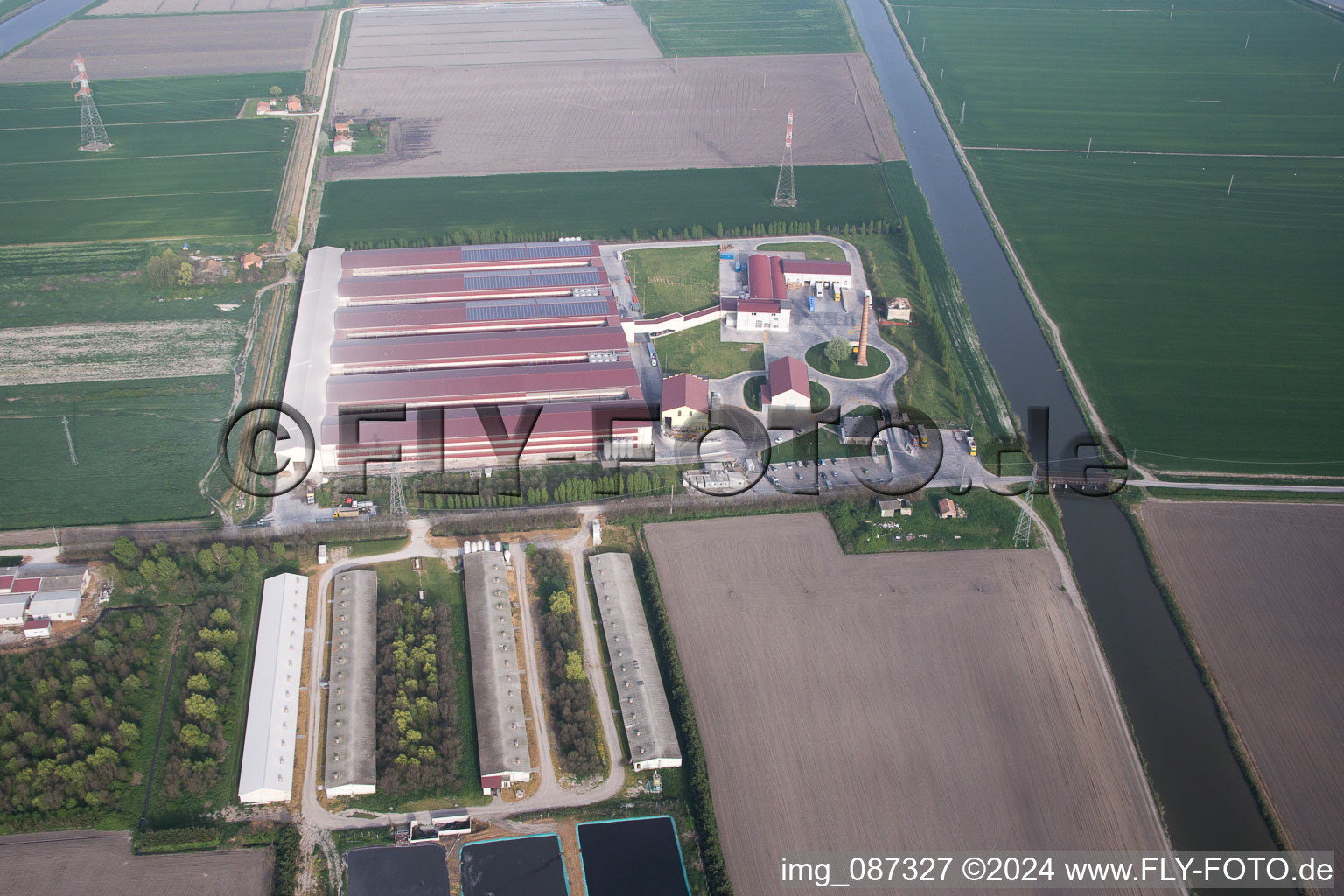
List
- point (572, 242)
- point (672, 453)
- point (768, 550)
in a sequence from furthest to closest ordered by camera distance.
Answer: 1. point (572, 242)
2. point (672, 453)
3. point (768, 550)

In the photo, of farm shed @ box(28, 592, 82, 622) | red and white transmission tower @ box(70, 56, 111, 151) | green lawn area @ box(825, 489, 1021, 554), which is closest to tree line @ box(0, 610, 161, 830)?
farm shed @ box(28, 592, 82, 622)

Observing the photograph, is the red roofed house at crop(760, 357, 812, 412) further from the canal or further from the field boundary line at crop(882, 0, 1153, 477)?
the field boundary line at crop(882, 0, 1153, 477)

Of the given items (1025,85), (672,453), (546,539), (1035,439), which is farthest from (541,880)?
(1025,85)

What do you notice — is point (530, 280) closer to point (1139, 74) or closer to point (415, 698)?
point (415, 698)

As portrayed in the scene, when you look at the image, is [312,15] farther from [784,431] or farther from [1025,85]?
[784,431]

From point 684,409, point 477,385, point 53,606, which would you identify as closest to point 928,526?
point 684,409

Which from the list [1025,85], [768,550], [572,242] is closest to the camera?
[768,550]

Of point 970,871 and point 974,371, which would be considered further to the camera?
point 974,371
